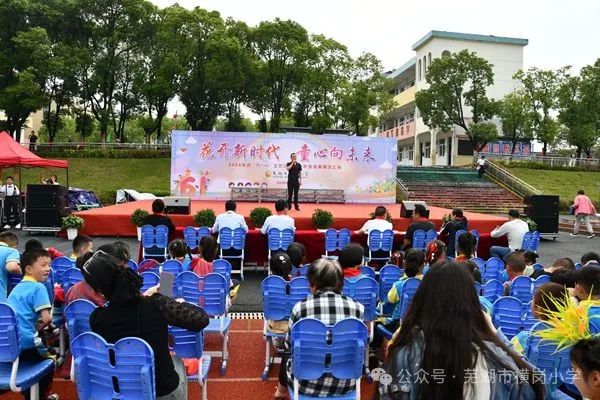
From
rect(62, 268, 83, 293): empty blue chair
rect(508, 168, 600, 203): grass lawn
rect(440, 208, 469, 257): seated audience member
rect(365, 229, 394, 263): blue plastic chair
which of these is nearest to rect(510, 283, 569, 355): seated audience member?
rect(62, 268, 83, 293): empty blue chair

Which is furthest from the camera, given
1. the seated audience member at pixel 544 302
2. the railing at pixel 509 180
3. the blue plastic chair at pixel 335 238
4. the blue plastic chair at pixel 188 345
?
the railing at pixel 509 180

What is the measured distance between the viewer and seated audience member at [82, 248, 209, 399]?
6.98 feet

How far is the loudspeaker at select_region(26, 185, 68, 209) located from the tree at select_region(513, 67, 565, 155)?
2765 centimetres

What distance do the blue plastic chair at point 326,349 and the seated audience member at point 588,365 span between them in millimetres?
1159

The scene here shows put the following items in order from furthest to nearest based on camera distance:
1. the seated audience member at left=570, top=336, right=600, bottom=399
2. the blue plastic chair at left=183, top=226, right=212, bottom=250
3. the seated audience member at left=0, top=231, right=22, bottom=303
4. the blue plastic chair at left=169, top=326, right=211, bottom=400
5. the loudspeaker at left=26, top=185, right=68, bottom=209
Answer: the loudspeaker at left=26, top=185, right=68, bottom=209 < the blue plastic chair at left=183, top=226, right=212, bottom=250 < the seated audience member at left=0, top=231, right=22, bottom=303 < the blue plastic chair at left=169, top=326, right=211, bottom=400 < the seated audience member at left=570, top=336, right=600, bottom=399

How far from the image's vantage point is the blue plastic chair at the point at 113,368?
211 centimetres

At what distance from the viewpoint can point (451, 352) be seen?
137cm

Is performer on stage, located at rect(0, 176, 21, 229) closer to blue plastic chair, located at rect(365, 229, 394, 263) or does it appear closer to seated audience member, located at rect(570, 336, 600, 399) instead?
blue plastic chair, located at rect(365, 229, 394, 263)

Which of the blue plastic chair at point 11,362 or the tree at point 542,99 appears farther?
the tree at point 542,99

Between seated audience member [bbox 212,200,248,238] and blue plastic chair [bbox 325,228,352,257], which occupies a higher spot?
seated audience member [bbox 212,200,248,238]

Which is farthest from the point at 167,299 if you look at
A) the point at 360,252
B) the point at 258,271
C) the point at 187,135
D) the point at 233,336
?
the point at 187,135

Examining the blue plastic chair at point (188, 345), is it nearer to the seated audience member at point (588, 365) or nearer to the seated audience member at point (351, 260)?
the seated audience member at point (351, 260)

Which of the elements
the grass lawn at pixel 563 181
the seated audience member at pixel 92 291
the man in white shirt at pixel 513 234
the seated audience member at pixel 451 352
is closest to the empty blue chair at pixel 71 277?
the seated audience member at pixel 92 291

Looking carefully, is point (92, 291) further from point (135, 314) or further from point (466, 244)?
point (466, 244)
